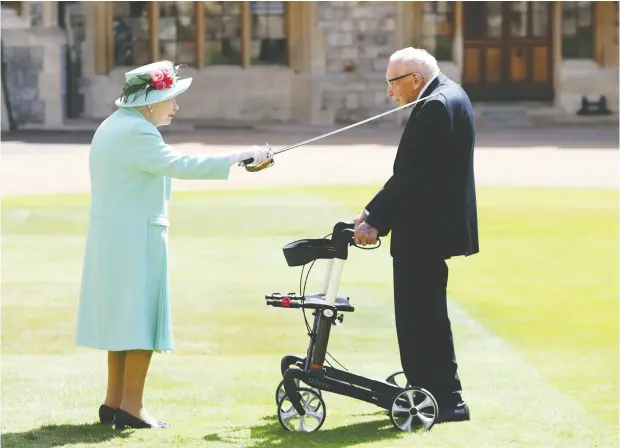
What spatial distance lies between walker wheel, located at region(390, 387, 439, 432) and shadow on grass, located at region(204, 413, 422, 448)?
5 centimetres

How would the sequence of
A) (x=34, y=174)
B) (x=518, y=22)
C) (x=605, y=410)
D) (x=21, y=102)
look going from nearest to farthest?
(x=605, y=410) < (x=34, y=174) < (x=21, y=102) < (x=518, y=22)

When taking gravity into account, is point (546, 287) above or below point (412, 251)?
below

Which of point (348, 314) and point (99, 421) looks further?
point (348, 314)

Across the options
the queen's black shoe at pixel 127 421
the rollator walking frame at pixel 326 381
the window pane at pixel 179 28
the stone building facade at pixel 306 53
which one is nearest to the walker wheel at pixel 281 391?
the rollator walking frame at pixel 326 381

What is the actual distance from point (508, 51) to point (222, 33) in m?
5.80

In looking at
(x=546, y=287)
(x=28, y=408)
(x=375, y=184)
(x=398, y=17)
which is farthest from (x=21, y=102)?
(x=28, y=408)

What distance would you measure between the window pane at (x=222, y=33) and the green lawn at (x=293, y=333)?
1439 centimetres

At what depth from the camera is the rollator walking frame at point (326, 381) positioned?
20.2 feet

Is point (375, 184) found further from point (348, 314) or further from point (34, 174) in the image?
point (348, 314)

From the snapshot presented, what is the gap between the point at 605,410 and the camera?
6.81 metres

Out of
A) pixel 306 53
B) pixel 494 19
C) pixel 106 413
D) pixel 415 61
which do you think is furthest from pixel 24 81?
pixel 415 61

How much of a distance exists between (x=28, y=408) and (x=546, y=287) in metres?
4.79

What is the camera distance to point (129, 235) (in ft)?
20.5

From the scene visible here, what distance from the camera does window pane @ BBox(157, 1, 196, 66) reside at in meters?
29.4
